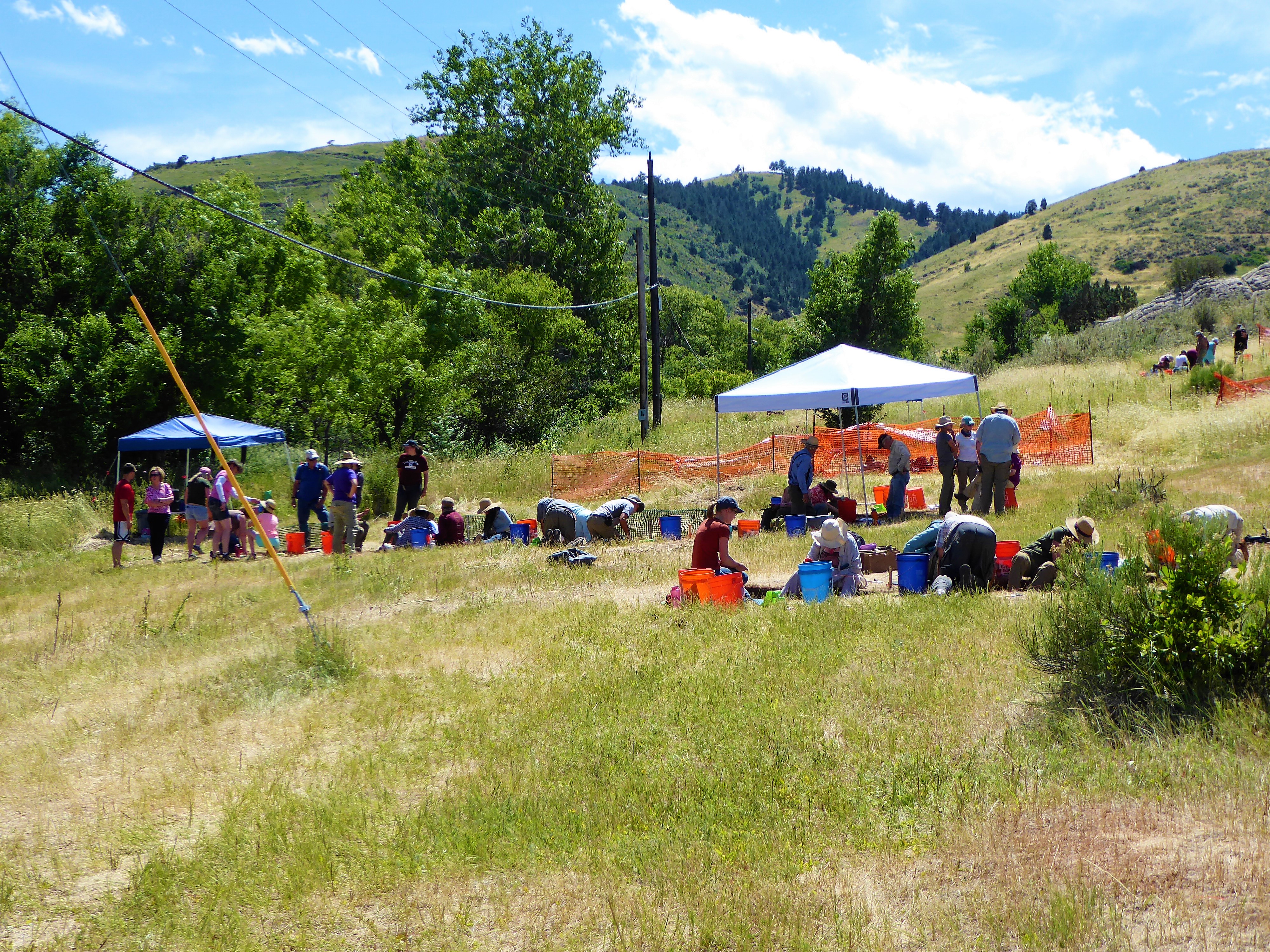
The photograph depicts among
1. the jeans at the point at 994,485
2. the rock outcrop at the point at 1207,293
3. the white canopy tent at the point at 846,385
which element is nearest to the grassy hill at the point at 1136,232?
the rock outcrop at the point at 1207,293

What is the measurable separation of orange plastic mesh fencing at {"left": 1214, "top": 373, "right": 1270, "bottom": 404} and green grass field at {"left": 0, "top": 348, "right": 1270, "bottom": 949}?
20.0 meters

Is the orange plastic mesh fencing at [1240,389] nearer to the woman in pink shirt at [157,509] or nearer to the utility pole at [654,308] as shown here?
the utility pole at [654,308]

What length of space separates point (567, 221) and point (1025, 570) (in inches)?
1426

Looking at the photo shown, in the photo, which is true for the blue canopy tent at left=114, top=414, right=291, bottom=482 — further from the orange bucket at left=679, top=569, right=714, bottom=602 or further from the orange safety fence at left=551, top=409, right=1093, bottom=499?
the orange bucket at left=679, top=569, right=714, bottom=602

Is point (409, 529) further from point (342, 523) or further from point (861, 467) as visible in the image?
point (861, 467)

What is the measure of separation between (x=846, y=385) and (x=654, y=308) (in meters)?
13.9

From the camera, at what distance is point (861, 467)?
17891 mm

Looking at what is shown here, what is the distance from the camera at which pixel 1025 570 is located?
912cm

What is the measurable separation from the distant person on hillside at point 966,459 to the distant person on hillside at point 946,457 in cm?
Result: 9

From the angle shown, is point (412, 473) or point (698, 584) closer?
point (698, 584)

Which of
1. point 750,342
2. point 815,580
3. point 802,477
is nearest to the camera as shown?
point 815,580

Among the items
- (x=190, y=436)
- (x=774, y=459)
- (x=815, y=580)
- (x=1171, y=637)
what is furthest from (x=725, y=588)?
(x=190, y=436)

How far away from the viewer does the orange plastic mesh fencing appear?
24.8 meters

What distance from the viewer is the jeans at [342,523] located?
1544 centimetres
